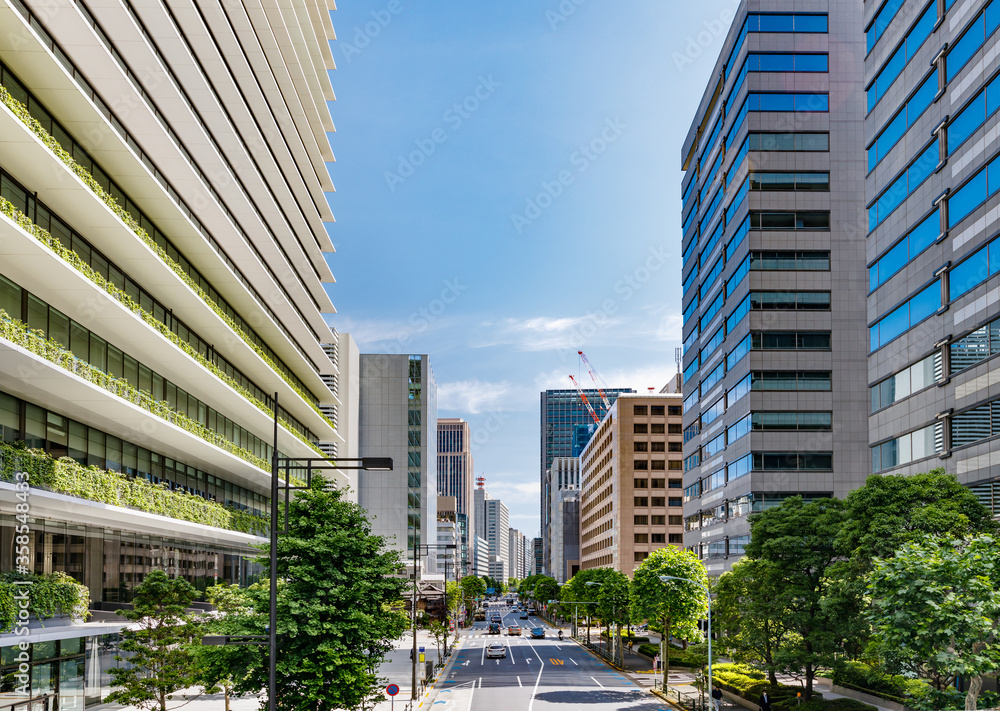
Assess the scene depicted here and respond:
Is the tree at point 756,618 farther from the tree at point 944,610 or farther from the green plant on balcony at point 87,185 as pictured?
the green plant on balcony at point 87,185

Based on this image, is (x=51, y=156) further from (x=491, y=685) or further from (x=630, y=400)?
(x=630, y=400)

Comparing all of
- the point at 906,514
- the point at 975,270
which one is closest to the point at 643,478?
the point at 975,270

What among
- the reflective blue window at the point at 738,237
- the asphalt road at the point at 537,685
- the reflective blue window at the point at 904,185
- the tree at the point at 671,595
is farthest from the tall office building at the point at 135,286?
the reflective blue window at the point at 738,237

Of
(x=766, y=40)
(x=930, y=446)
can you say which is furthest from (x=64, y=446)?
(x=766, y=40)

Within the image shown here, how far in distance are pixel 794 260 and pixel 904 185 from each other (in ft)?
96.1

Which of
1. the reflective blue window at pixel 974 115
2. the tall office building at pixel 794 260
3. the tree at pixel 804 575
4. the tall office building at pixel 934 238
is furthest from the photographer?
the tall office building at pixel 794 260

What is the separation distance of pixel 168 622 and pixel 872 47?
4838cm

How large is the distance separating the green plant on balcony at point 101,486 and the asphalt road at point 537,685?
55.2ft

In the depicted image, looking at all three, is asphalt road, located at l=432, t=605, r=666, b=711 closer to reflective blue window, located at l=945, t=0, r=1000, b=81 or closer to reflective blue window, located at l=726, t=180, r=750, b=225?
reflective blue window, located at l=945, t=0, r=1000, b=81

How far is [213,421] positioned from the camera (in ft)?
160

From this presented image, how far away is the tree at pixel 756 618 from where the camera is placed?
139 ft

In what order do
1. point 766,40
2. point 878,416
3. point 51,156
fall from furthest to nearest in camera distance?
1. point 766,40
2. point 878,416
3. point 51,156

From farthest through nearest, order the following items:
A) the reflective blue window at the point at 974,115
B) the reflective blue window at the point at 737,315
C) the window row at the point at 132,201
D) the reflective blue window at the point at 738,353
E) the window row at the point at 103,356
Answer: the reflective blue window at the point at 737,315 < the reflective blue window at the point at 738,353 < the reflective blue window at the point at 974,115 < the window row at the point at 132,201 < the window row at the point at 103,356

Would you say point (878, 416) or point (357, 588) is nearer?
point (357, 588)
